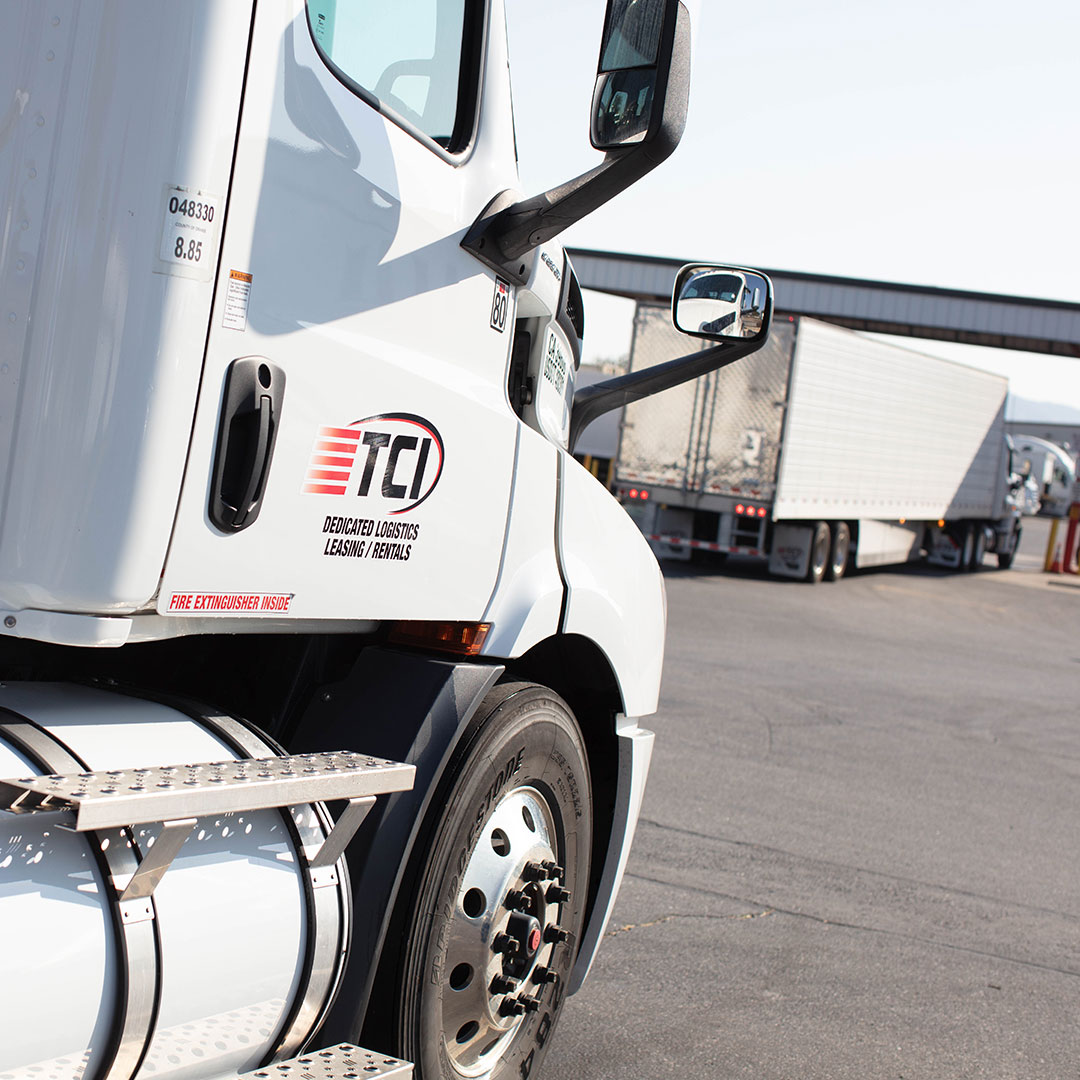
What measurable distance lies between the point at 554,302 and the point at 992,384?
1043 inches

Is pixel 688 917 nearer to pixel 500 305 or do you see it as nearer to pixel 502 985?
pixel 502 985

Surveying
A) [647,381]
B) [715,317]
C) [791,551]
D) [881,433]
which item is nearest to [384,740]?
[647,381]

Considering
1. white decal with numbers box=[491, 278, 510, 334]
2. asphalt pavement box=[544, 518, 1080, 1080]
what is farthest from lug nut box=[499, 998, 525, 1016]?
white decal with numbers box=[491, 278, 510, 334]

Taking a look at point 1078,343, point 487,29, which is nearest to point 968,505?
point 1078,343

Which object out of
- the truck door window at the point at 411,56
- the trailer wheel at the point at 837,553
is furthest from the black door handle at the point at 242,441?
the trailer wheel at the point at 837,553

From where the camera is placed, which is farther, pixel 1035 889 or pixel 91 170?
pixel 1035 889

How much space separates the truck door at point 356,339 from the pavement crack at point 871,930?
9.85 ft

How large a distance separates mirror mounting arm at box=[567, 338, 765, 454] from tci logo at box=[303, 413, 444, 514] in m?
0.91

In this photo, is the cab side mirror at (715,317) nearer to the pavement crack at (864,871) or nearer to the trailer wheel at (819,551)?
the pavement crack at (864,871)

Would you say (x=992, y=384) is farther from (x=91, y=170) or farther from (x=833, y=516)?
(x=91, y=170)

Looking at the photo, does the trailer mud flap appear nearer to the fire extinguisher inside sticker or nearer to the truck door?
the truck door

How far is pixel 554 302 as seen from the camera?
10.5ft

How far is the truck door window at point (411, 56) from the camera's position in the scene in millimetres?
2389

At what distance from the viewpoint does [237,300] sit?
Result: 2152mm
